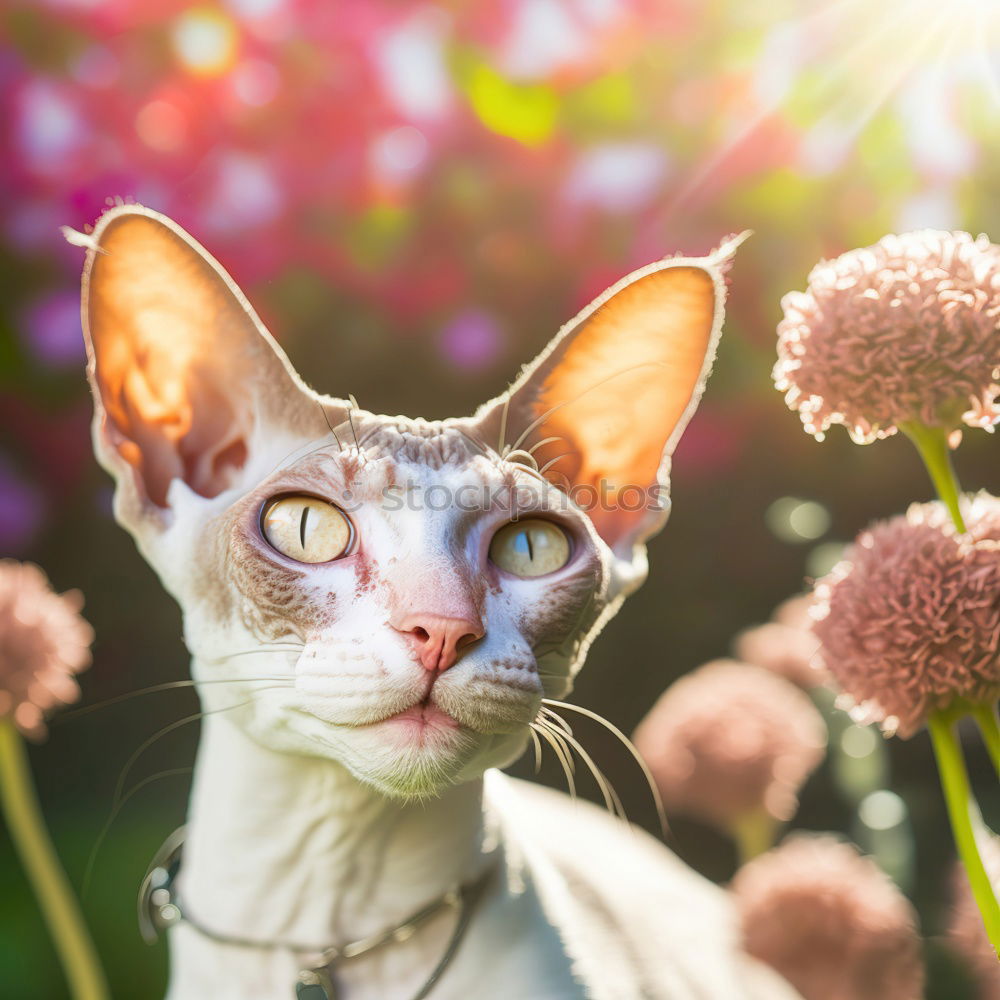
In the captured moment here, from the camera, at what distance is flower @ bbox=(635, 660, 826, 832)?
2.33 feet

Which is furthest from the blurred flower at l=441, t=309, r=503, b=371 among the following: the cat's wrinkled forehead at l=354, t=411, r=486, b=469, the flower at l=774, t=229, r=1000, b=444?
the flower at l=774, t=229, r=1000, b=444

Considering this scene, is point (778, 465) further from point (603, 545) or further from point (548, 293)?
point (603, 545)

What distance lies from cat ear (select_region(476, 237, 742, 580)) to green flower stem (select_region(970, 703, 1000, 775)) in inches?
11.1

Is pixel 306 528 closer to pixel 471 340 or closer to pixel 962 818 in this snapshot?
pixel 962 818

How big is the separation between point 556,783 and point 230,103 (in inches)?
36.9

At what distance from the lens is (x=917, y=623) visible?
1.14ft

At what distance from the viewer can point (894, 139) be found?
949mm

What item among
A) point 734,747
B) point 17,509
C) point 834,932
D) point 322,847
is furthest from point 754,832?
point 17,509

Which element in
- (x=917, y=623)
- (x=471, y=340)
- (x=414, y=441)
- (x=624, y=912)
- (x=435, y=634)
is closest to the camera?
(x=917, y=623)

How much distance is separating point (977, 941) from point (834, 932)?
0.07 metres

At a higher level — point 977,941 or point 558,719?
point 558,719

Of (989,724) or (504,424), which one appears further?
(504,424)

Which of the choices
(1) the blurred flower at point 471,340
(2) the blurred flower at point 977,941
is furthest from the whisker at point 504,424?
(1) the blurred flower at point 471,340

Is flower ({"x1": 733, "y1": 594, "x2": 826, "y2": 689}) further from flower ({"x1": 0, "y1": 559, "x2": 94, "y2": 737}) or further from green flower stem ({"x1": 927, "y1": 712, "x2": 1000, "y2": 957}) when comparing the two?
flower ({"x1": 0, "y1": 559, "x2": 94, "y2": 737})
